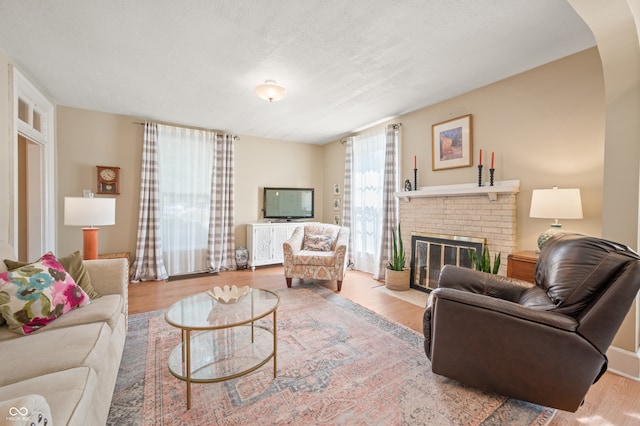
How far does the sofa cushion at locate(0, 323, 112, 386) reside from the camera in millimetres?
1093

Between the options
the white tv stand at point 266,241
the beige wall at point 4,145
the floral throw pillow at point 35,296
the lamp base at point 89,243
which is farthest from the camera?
the white tv stand at point 266,241

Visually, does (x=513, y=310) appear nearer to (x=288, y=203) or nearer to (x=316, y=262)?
(x=316, y=262)

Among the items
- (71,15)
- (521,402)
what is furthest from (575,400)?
(71,15)

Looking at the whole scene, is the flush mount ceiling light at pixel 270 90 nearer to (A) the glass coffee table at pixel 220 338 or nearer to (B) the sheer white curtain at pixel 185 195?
(A) the glass coffee table at pixel 220 338

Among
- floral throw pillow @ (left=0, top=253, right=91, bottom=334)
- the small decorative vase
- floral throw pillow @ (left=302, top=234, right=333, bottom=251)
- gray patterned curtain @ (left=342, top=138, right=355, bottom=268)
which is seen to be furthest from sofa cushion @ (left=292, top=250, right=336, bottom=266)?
floral throw pillow @ (left=0, top=253, right=91, bottom=334)

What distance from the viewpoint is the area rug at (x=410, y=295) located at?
10.3 feet

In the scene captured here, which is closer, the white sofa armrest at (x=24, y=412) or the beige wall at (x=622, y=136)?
the white sofa armrest at (x=24, y=412)

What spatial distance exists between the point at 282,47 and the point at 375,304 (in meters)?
2.71

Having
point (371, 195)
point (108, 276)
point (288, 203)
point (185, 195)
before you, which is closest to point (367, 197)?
point (371, 195)

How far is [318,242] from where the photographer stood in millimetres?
3998

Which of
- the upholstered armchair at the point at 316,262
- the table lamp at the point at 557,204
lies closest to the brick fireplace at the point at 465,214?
the table lamp at the point at 557,204

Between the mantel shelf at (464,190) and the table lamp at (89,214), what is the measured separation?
339cm

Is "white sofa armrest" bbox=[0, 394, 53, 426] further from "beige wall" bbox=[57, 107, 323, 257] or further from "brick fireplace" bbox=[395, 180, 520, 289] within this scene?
"beige wall" bbox=[57, 107, 323, 257]

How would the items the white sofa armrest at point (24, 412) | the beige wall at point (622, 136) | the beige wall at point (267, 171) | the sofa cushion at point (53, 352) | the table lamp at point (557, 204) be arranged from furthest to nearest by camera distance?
the beige wall at point (267, 171)
the table lamp at point (557, 204)
the beige wall at point (622, 136)
the sofa cushion at point (53, 352)
the white sofa armrest at point (24, 412)
